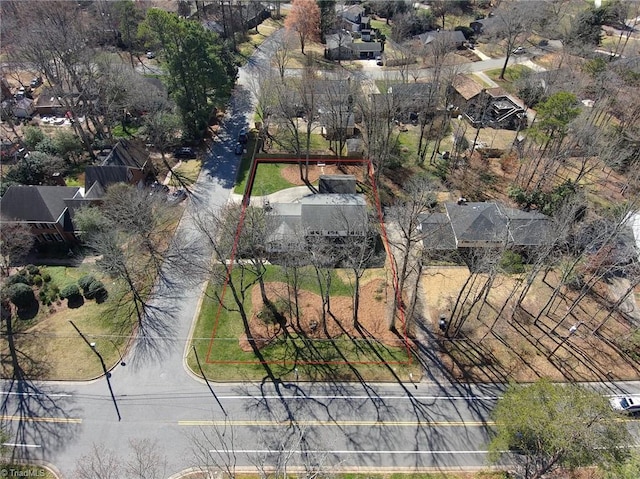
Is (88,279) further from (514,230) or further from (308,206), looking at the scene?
(514,230)

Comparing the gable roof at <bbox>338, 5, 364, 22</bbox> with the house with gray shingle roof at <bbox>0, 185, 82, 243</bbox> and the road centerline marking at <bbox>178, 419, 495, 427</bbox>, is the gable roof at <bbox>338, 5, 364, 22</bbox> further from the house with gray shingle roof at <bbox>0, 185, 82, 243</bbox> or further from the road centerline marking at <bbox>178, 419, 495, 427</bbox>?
the road centerline marking at <bbox>178, 419, 495, 427</bbox>

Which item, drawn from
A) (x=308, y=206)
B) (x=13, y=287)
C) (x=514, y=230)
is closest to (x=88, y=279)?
(x=13, y=287)

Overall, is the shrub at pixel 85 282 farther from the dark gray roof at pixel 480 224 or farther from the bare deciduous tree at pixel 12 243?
the dark gray roof at pixel 480 224

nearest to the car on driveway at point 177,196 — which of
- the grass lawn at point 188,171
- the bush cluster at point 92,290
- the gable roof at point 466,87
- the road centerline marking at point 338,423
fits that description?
the grass lawn at point 188,171

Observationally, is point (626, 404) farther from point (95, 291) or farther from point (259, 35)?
point (259, 35)

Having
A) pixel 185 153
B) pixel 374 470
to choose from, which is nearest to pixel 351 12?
pixel 185 153

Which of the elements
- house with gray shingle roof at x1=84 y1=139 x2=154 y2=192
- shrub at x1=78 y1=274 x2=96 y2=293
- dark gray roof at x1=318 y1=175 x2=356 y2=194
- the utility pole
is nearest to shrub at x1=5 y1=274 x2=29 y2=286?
shrub at x1=78 y1=274 x2=96 y2=293
